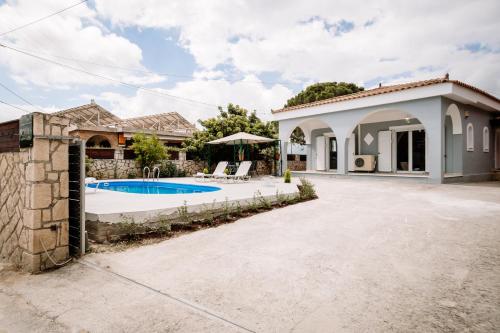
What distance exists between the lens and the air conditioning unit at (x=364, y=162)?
610 inches

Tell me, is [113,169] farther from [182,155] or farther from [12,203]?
[12,203]

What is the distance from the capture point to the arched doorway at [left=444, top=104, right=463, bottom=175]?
12.5 metres

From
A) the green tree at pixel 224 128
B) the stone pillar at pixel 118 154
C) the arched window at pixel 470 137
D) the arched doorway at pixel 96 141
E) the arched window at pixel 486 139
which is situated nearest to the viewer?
the arched window at pixel 470 137

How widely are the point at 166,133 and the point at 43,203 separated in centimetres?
1917

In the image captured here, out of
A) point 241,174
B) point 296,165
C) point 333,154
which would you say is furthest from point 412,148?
point 241,174

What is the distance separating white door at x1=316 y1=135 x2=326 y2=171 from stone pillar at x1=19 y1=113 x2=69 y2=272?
15898 mm

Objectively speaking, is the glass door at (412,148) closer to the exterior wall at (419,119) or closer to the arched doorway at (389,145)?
the arched doorway at (389,145)

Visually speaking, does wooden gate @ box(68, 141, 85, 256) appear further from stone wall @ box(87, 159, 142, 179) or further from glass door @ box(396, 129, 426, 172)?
glass door @ box(396, 129, 426, 172)

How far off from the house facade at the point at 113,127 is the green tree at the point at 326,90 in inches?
454

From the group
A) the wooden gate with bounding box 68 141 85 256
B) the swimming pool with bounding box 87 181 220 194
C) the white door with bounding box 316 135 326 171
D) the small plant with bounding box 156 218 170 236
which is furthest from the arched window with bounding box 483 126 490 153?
the wooden gate with bounding box 68 141 85 256

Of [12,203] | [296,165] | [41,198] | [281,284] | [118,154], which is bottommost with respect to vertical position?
[281,284]

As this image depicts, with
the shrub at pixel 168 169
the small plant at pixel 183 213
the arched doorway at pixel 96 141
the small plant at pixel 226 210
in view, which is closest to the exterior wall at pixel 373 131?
the shrub at pixel 168 169

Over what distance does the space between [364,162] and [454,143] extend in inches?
163

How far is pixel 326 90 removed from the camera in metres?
25.5
